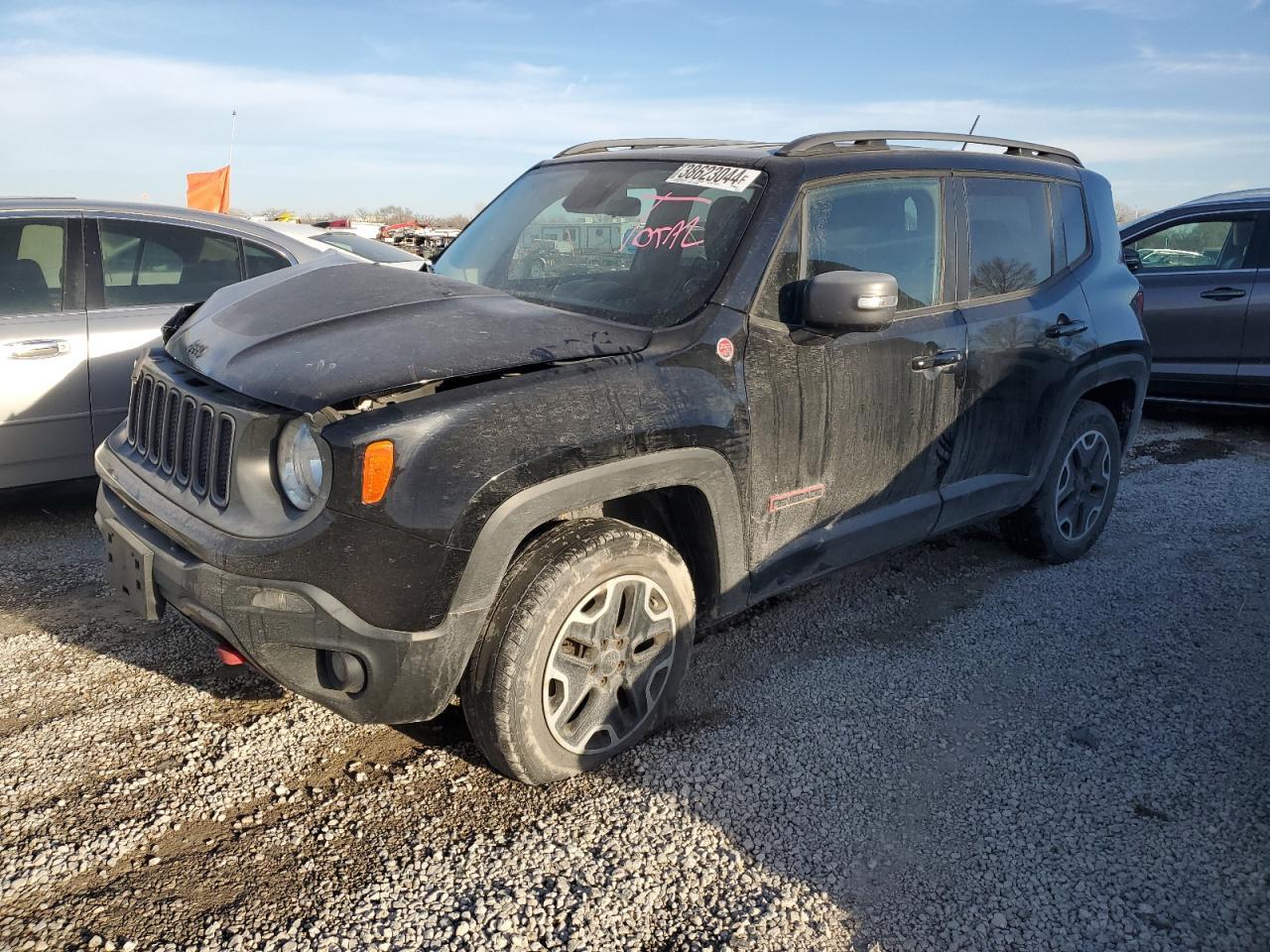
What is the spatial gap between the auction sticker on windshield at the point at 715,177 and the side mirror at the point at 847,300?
50cm

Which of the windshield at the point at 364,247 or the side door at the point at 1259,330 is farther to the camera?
the side door at the point at 1259,330

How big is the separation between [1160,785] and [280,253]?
4.88 meters

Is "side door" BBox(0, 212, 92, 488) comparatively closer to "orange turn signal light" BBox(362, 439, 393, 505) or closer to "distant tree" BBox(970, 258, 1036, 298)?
"orange turn signal light" BBox(362, 439, 393, 505)

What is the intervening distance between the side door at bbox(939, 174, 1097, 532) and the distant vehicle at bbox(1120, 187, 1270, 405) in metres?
3.75

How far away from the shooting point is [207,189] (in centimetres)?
1077

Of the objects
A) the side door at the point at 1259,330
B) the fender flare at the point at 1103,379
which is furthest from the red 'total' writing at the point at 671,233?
the side door at the point at 1259,330

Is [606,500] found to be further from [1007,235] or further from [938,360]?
[1007,235]

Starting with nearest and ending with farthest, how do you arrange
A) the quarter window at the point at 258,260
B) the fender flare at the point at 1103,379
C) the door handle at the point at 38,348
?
the fender flare at the point at 1103,379
the door handle at the point at 38,348
the quarter window at the point at 258,260

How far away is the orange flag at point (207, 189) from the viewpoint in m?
10.6

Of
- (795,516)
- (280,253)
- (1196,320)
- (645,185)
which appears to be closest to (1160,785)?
(795,516)

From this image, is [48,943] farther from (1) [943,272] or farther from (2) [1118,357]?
(2) [1118,357]

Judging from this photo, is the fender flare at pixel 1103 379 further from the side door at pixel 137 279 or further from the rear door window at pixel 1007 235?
the side door at pixel 137 279

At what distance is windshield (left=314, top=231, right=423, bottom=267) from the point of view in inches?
231

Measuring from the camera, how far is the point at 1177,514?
5.79 metres
